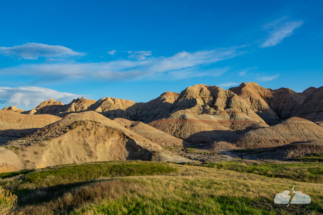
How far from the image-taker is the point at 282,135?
69125 millimetres

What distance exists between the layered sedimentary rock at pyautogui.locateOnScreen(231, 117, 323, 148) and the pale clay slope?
41.6 metres

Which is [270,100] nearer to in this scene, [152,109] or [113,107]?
[152,109]

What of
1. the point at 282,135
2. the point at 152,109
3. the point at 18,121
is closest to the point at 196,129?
the point at 282,135

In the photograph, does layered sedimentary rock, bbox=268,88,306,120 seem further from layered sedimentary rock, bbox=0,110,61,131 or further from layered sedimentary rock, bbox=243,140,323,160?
layered sedimentary rock, bbox=0,110,61,131

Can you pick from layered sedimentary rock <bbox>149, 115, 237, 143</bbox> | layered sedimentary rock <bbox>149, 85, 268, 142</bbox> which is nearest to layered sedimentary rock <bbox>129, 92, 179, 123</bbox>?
layered sedimentary rock <bbox>149, 85, 268, 142</bbox>

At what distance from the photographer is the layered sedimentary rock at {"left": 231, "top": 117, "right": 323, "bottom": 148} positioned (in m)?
66.9

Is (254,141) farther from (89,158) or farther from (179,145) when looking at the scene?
(89,158)

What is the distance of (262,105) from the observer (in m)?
131

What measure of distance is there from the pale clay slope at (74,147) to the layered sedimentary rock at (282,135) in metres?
41.6

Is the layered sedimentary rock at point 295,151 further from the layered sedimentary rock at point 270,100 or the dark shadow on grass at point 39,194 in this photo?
the layered sedimentary rock at point 270,100

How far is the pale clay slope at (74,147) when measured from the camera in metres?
29.1

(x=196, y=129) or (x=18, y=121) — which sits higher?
(x=18, y=121)

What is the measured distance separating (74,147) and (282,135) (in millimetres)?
62789

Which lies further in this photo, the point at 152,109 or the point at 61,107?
the point at 61,107
